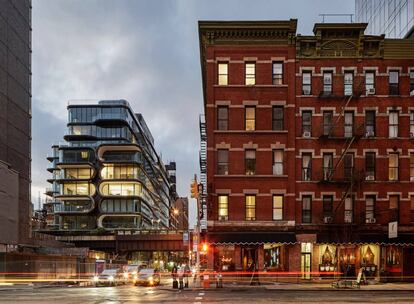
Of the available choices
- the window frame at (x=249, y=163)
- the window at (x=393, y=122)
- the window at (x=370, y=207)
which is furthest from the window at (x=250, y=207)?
the window at (x=393, y=122)

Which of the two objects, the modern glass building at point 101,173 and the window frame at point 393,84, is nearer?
the window frame at point 393,84

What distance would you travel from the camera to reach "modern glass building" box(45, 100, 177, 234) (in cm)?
13338

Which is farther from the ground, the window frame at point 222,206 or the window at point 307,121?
the window at point 307,121

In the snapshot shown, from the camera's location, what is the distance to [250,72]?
5131 cm

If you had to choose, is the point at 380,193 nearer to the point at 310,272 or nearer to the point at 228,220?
the point at 310,272

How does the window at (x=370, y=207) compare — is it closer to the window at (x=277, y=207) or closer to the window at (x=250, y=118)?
the window at (x=277, y=207)

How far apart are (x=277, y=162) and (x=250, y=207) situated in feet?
14.3

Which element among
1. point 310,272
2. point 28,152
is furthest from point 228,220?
point 28,152

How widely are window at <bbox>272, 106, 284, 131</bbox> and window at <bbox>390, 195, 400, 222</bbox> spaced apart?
10.8 m

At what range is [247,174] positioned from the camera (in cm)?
5038

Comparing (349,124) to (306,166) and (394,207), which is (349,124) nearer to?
(306,166)

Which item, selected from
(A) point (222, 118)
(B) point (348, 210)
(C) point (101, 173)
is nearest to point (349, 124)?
(B) point (348, 210)

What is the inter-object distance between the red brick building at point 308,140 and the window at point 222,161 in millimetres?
88

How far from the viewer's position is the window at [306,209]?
50438 millimetres
